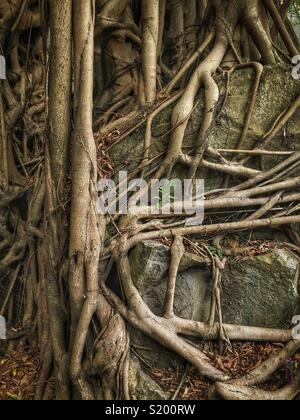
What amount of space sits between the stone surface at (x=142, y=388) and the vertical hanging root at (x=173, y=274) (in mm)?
401

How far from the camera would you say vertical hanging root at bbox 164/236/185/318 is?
104 inches

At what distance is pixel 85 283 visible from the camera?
2564mm

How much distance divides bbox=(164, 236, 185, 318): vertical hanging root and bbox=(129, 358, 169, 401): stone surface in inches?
15.8

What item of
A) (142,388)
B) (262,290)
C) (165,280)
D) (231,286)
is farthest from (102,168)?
(142,388)

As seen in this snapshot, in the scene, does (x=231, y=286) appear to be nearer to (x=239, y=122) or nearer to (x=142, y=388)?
(x=142, y=388)

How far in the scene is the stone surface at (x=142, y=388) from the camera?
2.45m

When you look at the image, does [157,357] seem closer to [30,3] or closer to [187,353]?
[187,353]

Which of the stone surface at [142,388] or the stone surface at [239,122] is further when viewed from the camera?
the stone surface at [239,122]

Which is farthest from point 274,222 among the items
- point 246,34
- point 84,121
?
point 246,34

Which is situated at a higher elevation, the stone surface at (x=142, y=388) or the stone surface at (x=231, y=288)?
the stone surface at (x=231, y=288)

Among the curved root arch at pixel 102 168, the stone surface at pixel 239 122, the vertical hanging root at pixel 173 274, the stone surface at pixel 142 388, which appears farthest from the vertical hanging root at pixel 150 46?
the stone surface at pixel 142 388

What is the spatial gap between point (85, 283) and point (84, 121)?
1072mm

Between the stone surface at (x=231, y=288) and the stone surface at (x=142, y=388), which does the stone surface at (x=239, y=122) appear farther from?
the stone surface at (x=142, y=388)

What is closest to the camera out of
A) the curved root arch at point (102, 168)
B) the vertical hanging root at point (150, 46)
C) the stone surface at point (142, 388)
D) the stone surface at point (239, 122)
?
the stone surface at point (142, 388)
